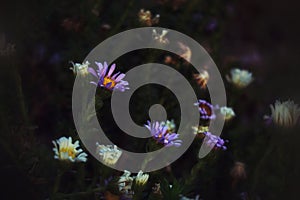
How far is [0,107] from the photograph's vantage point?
3.81 ft

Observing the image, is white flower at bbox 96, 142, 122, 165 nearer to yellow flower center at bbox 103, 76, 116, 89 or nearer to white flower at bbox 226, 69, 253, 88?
yellow flower center at bbox 103, 76, 116, 89

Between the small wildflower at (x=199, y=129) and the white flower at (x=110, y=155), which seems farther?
the small wildflower at (x=199, y=129)

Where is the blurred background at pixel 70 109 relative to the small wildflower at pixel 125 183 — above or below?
above

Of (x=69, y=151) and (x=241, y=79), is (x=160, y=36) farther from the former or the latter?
(x=69, y=151)

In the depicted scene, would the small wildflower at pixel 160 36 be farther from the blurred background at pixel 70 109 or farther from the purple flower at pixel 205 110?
the purple flower at pixel 205 110

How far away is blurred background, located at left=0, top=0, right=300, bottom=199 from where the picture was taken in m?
1.11

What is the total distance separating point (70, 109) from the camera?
1310mm

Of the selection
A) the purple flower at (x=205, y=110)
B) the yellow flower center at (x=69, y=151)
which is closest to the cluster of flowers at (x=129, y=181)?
the yellow flower center at (x=69, y=151)

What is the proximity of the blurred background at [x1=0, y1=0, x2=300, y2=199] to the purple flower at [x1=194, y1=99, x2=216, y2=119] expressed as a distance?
0.11m

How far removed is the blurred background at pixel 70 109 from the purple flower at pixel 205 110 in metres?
0.11

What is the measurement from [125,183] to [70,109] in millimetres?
371

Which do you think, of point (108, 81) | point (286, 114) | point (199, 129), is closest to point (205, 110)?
point (199, 129)

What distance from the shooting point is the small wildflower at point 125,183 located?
98 cm

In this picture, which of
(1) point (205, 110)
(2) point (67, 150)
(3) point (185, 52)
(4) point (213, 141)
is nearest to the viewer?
(2) point (67, 150)
